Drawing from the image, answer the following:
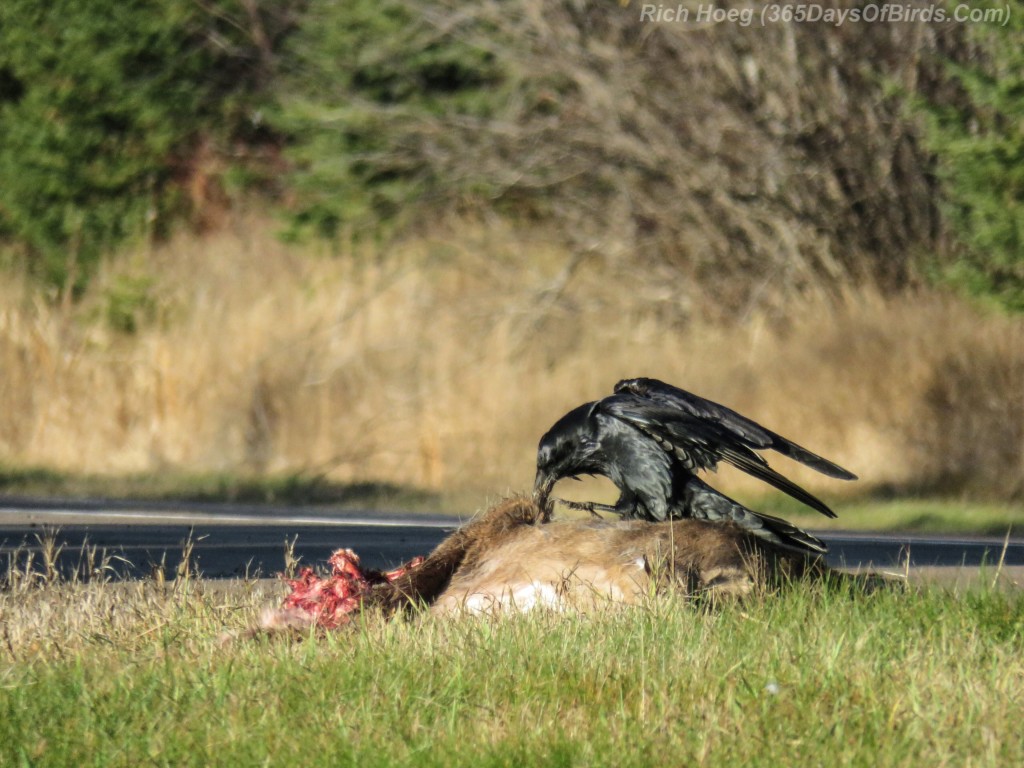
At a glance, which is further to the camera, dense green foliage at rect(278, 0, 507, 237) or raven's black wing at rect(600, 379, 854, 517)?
dense green foliage at rect(278, 0, 507, 237)

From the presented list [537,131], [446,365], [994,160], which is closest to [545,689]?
[994,160]

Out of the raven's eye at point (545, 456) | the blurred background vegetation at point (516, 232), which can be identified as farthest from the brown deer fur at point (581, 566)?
the blurred background vegetation at point (516, 232)

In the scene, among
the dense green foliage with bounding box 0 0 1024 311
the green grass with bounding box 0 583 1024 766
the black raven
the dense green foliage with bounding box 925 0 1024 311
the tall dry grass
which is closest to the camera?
the green grass with bounding box 0 583 1024 766

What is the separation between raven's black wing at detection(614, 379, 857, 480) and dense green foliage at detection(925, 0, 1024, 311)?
9761 mm

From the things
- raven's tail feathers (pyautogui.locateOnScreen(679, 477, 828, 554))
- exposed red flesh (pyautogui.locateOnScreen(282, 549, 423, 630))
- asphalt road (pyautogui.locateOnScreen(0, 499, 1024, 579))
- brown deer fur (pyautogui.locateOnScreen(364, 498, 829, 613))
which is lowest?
asphalt road (pyautogui.locateOnScreen(0, 499, 1024, 579))

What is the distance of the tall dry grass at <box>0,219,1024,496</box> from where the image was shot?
593 inches

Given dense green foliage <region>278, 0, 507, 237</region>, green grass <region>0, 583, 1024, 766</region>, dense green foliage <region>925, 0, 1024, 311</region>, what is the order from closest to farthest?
green grass <region>0, 583, 1024, 766</region> → dense green foliage <region>925, 0, 1024, 311</region> → dense green foliage <region>278, 0, 507, 237</region>

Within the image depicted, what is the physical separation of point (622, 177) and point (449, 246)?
2745mm

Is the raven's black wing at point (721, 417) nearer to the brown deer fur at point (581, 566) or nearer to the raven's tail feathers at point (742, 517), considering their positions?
the raven's tail feathers at point (742, 517)

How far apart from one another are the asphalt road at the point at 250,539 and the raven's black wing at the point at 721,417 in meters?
3.04

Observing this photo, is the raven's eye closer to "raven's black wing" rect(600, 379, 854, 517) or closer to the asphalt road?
"raven's black wing" rect(600, 379, 854, 517)

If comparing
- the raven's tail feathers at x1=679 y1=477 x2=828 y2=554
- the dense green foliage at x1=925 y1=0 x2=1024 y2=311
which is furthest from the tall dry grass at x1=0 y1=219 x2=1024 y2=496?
the raven's tail feathers at x1=679 y1=477 x2=828 y2=554

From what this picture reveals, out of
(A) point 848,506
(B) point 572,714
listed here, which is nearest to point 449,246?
(A) point 848,506

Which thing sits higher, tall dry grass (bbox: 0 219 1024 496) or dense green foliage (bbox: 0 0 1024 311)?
dense green foliage (bbox: 0 0 1024 311)
